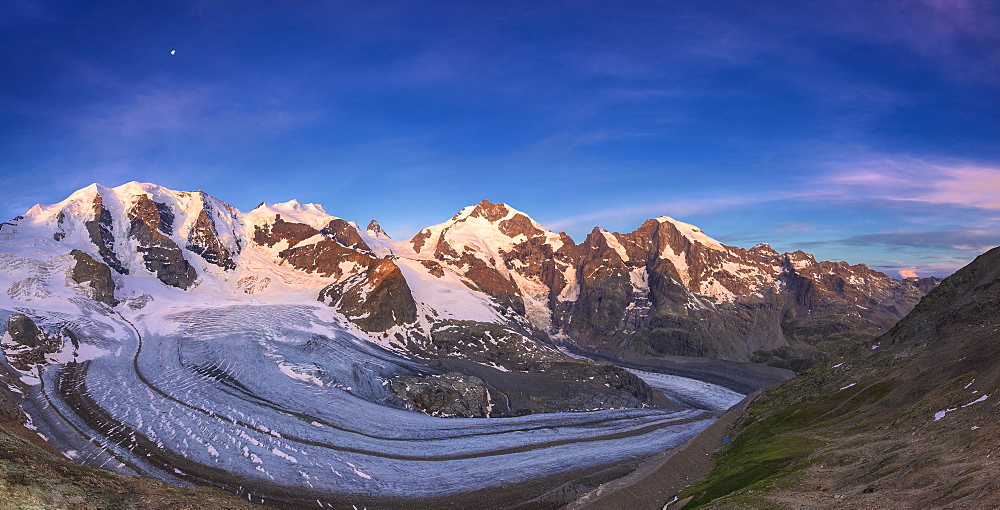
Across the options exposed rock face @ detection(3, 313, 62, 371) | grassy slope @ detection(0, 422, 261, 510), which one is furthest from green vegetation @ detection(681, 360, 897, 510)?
exposed rock face @ detection(3, 313, 62, 371)

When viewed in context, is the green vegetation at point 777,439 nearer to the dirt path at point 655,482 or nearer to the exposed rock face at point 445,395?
the dirt path at point 655,482

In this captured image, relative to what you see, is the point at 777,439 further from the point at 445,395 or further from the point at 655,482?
the point at 445,395

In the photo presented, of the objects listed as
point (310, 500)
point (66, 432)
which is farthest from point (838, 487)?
point (66, 432)

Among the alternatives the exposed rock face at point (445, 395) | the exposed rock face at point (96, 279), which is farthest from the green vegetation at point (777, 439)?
the exposed rock face at point (96, 279)

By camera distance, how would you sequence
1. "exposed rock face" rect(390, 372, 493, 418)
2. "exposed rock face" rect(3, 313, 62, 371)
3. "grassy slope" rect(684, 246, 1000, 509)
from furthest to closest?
"exposed rock face" rect(390, 372, 493, 418)
"exposed rock face" rect(3, 313, 62, 371)
"grassy slope" rect(684, 246, 1000, 509)

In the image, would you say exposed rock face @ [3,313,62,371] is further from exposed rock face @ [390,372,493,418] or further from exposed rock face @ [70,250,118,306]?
exposed rock face @ [390,372,493,418]

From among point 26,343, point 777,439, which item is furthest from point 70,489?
point 26,343
